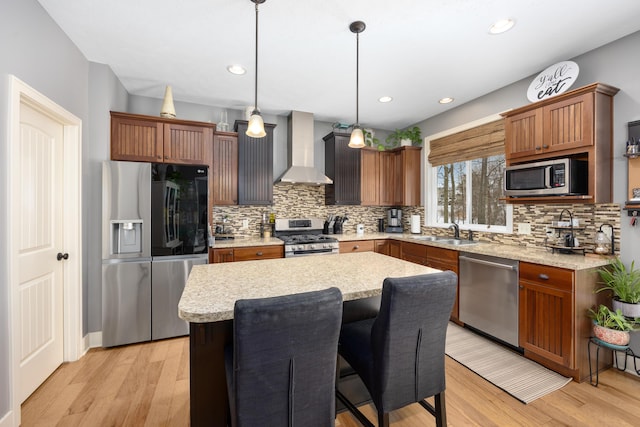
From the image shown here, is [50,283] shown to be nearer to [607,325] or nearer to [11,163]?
[11,163]

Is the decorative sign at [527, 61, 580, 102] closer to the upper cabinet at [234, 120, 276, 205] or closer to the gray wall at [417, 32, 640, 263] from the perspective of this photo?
the gray wall at [417, 32, 640, 263]

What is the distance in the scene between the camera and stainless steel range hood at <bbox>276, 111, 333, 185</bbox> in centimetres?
401

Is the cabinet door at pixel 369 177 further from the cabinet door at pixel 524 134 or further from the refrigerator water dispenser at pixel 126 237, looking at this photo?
the refrigerator water dispenser at pixel 126 237

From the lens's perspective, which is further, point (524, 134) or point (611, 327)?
point (524, 134)

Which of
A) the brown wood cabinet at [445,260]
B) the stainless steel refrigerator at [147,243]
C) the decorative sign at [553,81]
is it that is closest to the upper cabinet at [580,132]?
the decorative sign at [553,81]

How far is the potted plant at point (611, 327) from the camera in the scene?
205 cm

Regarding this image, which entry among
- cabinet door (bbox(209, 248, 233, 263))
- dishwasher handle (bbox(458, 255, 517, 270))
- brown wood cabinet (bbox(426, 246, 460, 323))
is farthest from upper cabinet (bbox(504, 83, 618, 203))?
cabinet door (bbox(209, 248, 233, 263))

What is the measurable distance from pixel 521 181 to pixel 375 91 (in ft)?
6.04

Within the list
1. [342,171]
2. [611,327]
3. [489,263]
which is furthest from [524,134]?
[342,171]

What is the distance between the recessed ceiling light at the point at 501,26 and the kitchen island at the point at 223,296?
6.36ft

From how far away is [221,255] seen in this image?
3271 mm


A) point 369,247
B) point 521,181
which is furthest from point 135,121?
point 521,181

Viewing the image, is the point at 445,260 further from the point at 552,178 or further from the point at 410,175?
the point at 410,175

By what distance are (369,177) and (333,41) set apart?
241cm
